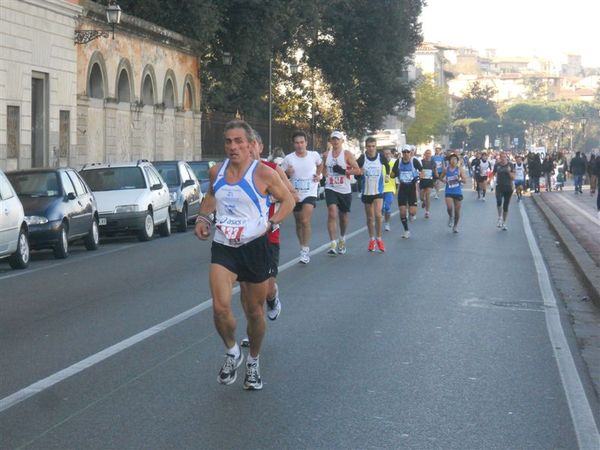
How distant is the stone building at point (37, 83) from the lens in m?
31.0

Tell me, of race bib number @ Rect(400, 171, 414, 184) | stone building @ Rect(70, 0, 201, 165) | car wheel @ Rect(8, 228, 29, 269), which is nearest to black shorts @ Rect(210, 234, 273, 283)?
car wheel @ Rect(8, 228, 29, 269)

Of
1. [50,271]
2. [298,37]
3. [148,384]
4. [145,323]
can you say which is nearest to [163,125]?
[298,37]

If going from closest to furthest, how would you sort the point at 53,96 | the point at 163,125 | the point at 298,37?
1. the point at 53,96
2. the point at 163,125
3. the point at 298,37

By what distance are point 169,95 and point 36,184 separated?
84.2ft

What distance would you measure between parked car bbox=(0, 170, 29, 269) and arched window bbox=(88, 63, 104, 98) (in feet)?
66.0

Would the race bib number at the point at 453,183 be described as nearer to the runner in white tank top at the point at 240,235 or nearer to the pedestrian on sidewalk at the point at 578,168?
the runner in white tank top at the point at 240,235

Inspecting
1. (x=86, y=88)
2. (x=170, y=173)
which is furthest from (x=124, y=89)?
(x=170, y=173)

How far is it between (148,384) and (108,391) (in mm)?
331

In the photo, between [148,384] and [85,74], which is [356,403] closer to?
[148,384]

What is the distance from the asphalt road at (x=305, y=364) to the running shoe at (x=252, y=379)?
0.32 feet

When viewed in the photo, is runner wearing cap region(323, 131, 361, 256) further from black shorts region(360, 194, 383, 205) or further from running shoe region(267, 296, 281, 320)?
running shoe region(267, 296, 281, 320)

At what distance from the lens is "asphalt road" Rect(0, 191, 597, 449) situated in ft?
23.1

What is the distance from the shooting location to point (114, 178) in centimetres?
2597

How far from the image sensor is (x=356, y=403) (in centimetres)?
783
